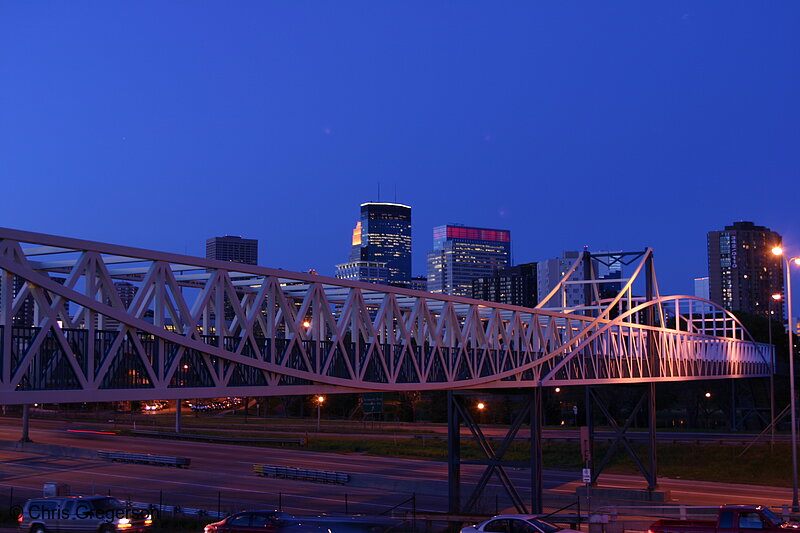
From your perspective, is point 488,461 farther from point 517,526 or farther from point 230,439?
point 230,439

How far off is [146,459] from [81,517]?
116ft

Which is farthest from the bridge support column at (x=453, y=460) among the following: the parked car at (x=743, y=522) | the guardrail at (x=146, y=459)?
the guardrail at (x=146, y=459)

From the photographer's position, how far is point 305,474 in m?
57.2

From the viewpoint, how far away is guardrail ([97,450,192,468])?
205 feet

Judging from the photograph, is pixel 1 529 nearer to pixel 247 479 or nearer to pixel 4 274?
pixel 4 274

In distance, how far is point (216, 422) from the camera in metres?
101

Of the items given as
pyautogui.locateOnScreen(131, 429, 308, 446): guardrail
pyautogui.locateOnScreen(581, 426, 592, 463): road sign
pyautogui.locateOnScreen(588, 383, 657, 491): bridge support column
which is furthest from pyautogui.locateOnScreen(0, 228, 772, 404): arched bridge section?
pyautogui.locateOnScreen(131, 429, 308, 446): guardrail

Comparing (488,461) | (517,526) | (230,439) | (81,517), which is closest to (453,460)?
(488,461)

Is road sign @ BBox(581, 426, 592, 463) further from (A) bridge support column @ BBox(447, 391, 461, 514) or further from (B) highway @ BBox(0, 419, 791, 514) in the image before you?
(B) highway @ BBox(0, 419, 791, 514)

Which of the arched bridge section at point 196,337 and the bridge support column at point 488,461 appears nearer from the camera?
the arched bridge section at point 196,337

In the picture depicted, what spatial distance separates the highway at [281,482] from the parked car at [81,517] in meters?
9.84

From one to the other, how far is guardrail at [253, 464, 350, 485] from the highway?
0.61m

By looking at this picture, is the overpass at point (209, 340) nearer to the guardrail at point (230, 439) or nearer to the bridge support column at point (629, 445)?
the bridge support column at point (629, 445)

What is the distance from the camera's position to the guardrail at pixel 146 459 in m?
62.6
